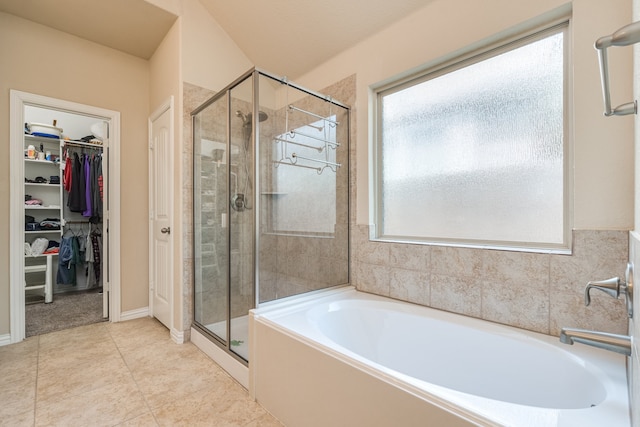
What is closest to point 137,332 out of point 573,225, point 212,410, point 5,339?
point 5,339

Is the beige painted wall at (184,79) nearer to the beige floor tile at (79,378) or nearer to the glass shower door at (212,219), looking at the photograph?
the glass shower door at (212,219)

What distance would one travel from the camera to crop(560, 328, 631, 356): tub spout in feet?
2.89

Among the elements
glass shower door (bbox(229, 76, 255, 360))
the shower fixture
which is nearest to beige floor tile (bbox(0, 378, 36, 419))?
glass shower door (bbox(229, 76, 255, 360))

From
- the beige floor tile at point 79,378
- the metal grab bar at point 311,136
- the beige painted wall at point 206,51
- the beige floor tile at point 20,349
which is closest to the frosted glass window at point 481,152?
the metal grab bar at point 311,136

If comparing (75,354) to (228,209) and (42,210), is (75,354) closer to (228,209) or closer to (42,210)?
(228,209)

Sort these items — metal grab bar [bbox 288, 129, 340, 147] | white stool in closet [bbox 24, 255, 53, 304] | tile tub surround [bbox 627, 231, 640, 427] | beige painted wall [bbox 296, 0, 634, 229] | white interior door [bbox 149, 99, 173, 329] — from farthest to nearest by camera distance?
white stool in closet [bbox 24, 255, 53, 304], white interior door [bbox 149, 99, 173, 329], metal grab bar [bbox 288, 129, 340, 147], beige painted wall [bbox 296, 0, 634, 229], tile tub surround [bbox 627, 231, 640, 427]

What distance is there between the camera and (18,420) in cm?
146

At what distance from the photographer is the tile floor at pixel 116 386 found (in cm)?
149

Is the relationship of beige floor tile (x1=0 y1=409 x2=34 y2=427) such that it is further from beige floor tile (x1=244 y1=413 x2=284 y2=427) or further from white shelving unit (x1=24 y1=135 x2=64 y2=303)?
white shelving unit (x1=24 y1=135 x2=64 y2=303)

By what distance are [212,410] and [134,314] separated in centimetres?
192

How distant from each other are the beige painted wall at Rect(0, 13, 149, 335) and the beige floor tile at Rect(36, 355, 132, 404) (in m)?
0.92

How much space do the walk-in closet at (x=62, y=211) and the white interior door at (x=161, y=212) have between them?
0.95 m

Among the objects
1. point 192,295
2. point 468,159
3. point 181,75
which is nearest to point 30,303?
point 192,295

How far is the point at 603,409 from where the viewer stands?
0.85 meters
